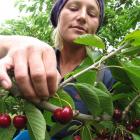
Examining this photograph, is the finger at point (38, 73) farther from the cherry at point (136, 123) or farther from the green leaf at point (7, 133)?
the cherry at point (136, 123)

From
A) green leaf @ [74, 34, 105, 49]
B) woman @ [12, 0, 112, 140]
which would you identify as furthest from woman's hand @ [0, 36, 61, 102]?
woman @ [12, 0, 112, 140]

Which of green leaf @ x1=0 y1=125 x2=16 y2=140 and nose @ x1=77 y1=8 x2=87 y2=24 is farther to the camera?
nose @ x1=77 y1=8 x2=87 y2=24

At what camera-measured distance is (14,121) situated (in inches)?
31.0

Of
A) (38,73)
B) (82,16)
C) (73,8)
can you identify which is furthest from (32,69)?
(73,8)

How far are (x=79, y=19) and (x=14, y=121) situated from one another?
1.19 m

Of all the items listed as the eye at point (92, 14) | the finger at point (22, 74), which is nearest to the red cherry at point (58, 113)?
the finger at point (22, 74)

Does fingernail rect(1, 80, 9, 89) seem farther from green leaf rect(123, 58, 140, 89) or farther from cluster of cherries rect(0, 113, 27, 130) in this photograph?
green leaf rect(123, 58, 140, 89)

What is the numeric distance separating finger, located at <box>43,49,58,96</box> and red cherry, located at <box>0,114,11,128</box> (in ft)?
0.46

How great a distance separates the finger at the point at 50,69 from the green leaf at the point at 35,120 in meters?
0.08

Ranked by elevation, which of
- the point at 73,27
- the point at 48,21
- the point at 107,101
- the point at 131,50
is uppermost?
the point at 131,50

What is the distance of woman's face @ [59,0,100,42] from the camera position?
1.91 metres

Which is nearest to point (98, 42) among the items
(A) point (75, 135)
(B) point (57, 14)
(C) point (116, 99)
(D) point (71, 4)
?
(C) point (116, 99)

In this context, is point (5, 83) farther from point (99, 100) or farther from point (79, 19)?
point (79, 19)

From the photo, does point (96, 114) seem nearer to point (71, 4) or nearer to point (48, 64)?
point (48, 64)
